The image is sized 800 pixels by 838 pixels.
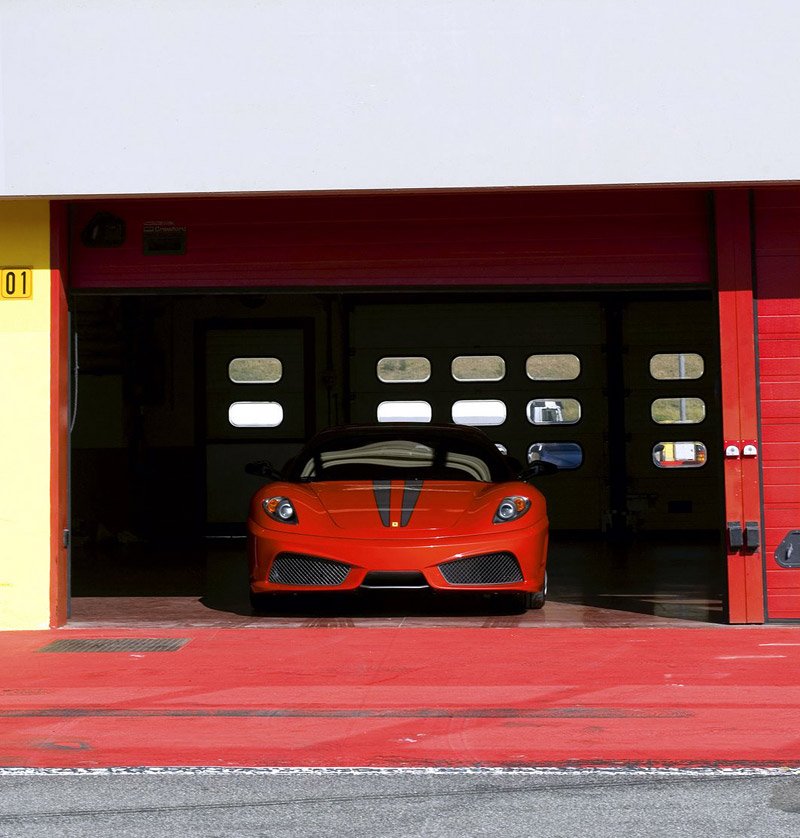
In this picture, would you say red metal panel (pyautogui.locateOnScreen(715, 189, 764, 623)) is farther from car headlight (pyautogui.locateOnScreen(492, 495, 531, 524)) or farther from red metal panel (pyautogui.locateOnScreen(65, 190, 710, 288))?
car headlight (pyautogui.locateOnScreen(492, 495, 531, 524))

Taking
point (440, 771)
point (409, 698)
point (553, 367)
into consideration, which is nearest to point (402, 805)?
point (440, 771)

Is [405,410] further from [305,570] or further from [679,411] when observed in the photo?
[305,570]

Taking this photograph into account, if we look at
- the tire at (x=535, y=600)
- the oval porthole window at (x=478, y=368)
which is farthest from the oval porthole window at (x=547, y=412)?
the tire at (x=535, y=600)

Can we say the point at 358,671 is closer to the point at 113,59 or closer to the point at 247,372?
the point at 113,59

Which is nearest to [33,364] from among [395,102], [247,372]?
[395,102]

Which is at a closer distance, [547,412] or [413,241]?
[413,241]

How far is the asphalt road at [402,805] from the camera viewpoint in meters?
4.12

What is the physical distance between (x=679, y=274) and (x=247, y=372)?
30.0 feet

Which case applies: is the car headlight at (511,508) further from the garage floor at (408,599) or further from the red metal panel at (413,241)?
the red metal panel at (413,241)

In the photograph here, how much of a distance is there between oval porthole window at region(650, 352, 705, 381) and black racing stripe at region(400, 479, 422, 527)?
823cm

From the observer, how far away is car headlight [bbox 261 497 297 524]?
905 cm

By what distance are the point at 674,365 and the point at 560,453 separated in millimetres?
1744

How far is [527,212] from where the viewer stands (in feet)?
30.0

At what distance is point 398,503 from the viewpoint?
360 inches
